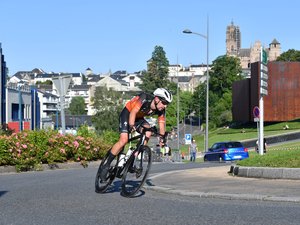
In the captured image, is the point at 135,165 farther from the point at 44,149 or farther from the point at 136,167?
the point at 44,149

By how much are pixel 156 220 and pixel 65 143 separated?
43.3 feet

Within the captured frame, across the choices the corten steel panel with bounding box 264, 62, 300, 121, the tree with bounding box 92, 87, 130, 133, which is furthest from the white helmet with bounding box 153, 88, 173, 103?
the tree with bounding box 92, 87, 130, 133

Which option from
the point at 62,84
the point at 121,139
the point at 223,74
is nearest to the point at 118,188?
the point at 121,139

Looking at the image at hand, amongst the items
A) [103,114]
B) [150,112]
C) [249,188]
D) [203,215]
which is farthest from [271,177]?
[103,114]

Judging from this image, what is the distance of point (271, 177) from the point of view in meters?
12.3

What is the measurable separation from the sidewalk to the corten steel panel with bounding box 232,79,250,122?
244 ft

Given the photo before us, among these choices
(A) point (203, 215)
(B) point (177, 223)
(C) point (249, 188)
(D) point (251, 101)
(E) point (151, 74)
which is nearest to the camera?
(B) point (177, 223)

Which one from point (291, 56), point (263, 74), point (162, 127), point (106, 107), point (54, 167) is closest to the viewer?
point (162, 127)

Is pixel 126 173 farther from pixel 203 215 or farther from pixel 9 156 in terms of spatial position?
pixel 9 156

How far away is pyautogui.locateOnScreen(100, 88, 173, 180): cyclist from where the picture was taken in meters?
9.65

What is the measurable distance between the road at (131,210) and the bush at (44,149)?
772 centimetres

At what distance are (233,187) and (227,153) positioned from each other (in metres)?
27.1

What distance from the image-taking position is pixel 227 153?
3791 cm

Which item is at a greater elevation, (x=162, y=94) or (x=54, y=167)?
(x=162, y=94)
